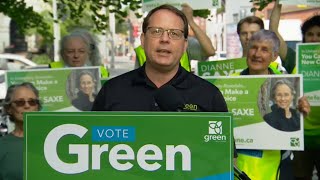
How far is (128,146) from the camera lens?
242cm

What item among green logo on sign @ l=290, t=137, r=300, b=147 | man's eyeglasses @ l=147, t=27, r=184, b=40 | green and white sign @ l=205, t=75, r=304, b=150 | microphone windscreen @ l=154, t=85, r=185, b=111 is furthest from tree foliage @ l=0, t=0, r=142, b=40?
microphone windscreen @ l=154, t=85, r=185, b=111

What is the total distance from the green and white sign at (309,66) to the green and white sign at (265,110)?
0.95 m

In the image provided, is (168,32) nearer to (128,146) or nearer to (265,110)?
(128,146)

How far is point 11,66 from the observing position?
22.8 metres

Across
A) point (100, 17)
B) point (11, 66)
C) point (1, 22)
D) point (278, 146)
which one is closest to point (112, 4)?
point (100, 17)

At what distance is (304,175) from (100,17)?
4.50 metres

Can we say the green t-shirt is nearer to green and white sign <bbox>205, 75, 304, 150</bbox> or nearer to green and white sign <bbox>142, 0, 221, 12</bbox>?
green and white sign <bbox>205, 75, 304, 150</bbox>

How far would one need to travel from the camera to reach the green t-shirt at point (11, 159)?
3997mm

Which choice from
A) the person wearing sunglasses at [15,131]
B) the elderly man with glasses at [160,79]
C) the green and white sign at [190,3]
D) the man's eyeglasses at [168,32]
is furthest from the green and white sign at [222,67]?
the man's eyeglasses at [168,32]

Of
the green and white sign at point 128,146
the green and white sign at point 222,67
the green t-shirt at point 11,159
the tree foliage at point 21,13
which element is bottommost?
the green t-shirt at point 11,159

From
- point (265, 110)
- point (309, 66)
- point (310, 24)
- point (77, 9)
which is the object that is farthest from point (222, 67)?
point (77, 9)

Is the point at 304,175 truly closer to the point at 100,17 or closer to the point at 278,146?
the point at 278,146

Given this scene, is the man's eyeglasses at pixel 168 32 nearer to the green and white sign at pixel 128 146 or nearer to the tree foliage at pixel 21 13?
the green and white sign at pixel 128 146

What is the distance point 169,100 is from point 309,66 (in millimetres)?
2695
